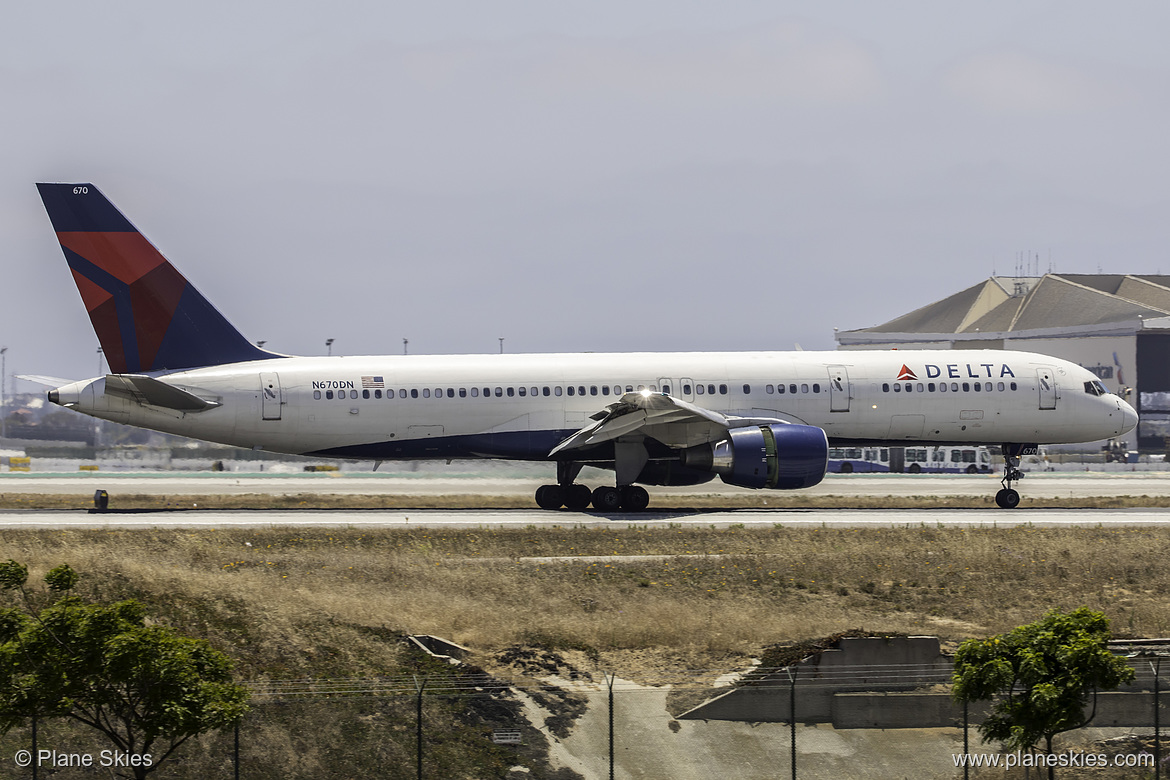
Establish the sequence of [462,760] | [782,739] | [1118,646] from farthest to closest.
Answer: [1118,646], [782,739], [462,760]

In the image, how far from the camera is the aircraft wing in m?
32.9

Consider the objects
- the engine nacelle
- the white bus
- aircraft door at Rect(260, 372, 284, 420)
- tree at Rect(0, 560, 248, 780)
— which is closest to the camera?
tree at Rect(0, 560, 248, 780)

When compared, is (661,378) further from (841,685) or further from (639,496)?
(841,685)

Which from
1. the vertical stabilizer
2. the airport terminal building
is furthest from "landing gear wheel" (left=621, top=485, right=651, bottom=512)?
the airport terminal building

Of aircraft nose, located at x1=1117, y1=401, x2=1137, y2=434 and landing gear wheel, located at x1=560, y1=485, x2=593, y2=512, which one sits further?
aircraft nose, located at x1=1117, y1=401, x2=1137, y2=434

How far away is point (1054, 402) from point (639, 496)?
14.9m

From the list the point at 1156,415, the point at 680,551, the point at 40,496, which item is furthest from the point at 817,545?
the point at 1156,415

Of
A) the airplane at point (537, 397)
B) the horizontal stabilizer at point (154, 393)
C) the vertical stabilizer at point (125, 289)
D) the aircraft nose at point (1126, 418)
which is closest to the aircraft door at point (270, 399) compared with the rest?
the airplane at point (537, 397)

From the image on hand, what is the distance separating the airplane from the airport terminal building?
46655 mm

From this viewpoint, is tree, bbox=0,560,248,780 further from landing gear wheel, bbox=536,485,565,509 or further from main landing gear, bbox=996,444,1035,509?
main landing gear, bbox=996,444,1035,509

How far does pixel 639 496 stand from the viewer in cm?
3594

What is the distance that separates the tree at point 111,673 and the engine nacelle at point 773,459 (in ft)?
72.6

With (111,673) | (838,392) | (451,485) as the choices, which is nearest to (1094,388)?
(838,392)

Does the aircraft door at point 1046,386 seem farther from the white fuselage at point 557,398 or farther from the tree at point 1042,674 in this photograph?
the tree at point 1042,674
